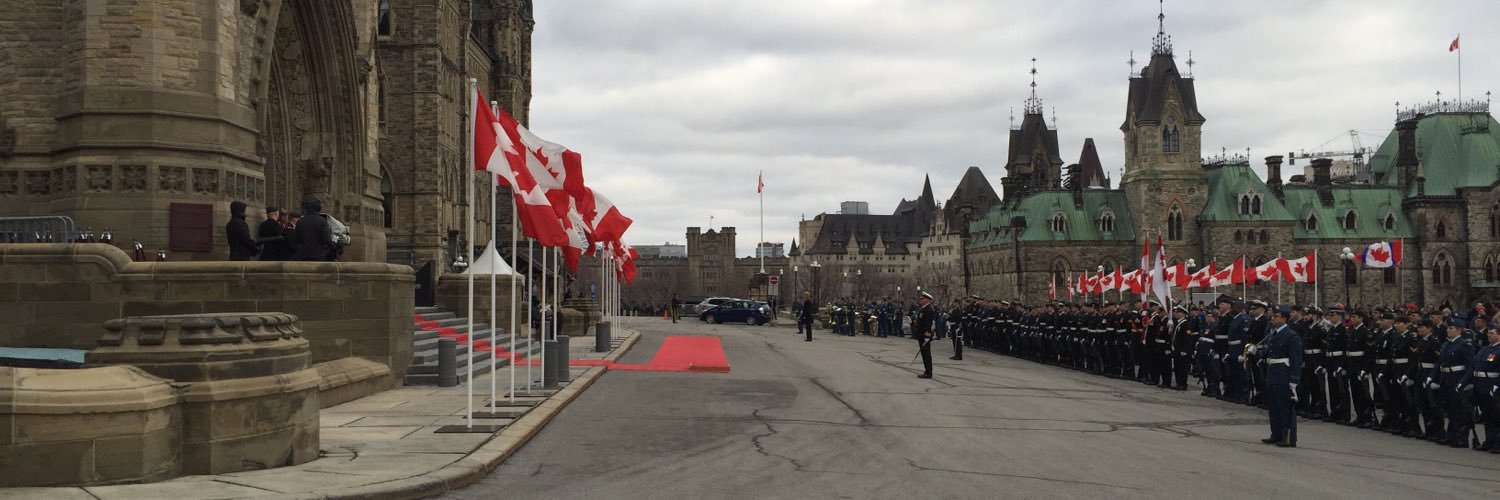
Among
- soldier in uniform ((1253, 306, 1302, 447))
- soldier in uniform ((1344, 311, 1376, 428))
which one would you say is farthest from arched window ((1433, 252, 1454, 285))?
soldier in uniform ((1253, 306, 1302, 447))

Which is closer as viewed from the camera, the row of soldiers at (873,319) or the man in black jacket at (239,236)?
the man in black jacket at (239,236)

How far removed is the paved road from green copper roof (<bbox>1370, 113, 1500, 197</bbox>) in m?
78.5

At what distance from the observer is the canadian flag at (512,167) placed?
1291cm

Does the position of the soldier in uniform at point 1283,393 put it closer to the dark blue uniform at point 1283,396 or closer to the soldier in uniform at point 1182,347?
the dark blue uniform at point 1283,396

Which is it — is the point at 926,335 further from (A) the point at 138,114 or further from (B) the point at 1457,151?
(B) the point at 1457,151

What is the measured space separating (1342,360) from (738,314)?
146 feet

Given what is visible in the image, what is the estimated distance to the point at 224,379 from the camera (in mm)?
8828

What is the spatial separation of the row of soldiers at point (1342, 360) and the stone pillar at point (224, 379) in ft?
34.5

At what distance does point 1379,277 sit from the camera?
87062mm

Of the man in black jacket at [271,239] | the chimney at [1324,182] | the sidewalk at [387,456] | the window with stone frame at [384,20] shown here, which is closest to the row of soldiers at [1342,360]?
the sidewalk at [387,456]

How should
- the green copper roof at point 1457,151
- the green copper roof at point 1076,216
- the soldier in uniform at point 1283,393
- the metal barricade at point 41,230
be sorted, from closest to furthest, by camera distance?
1. the soldier in uniform at point 1283,393
2. the metal barricade at point 41,230
3. the green copper roof at point 1457,151
4. the green copper roof at point 1076,216

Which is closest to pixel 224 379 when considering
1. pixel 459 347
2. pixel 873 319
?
pixel 459 347

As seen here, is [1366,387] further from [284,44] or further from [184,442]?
[284,44]

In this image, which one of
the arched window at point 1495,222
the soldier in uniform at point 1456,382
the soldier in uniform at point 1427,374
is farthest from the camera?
the arched window at point 1495,222
